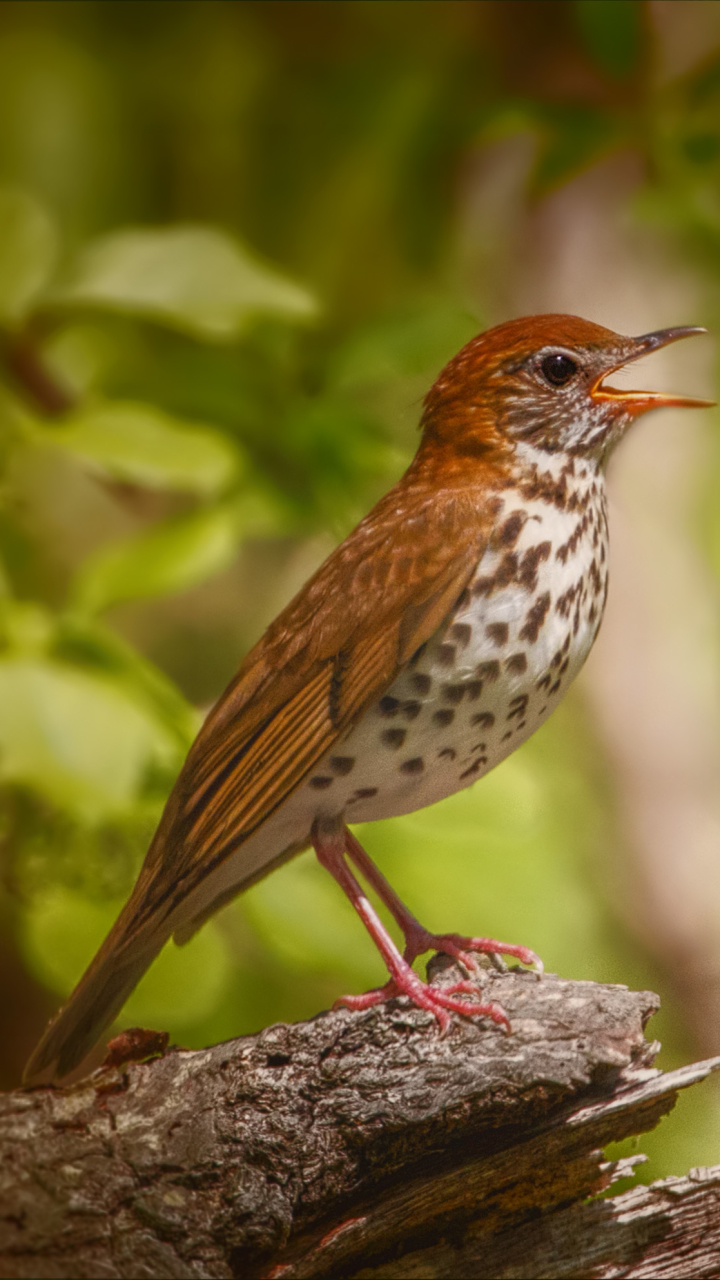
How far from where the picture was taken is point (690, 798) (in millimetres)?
2887

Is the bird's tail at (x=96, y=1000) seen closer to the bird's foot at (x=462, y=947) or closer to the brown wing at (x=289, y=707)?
the brown wing at (x=289, y=707)

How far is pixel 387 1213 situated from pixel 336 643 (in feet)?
1.92

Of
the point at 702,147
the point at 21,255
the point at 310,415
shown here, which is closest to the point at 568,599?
the point at 310,415

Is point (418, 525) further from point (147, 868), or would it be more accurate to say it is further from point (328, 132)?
point (328, 132)

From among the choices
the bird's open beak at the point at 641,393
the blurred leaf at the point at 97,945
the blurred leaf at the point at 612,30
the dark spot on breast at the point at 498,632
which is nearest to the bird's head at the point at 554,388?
the bird's open beak at the point at 641,393

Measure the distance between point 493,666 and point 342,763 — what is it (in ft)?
0.70

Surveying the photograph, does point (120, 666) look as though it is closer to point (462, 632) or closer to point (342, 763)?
point (342, 763)

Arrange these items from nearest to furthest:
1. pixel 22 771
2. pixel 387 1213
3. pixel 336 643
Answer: pixel 387 1213, pixel 336 643, pixel 22 771

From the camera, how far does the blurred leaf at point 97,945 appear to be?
1.97 metres

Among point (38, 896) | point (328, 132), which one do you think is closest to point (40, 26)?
point (328, 132)

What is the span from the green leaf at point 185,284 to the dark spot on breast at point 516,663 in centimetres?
80

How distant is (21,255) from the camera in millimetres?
2047

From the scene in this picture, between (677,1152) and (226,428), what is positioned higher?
(226,428)

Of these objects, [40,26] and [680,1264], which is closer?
[680,1264]
